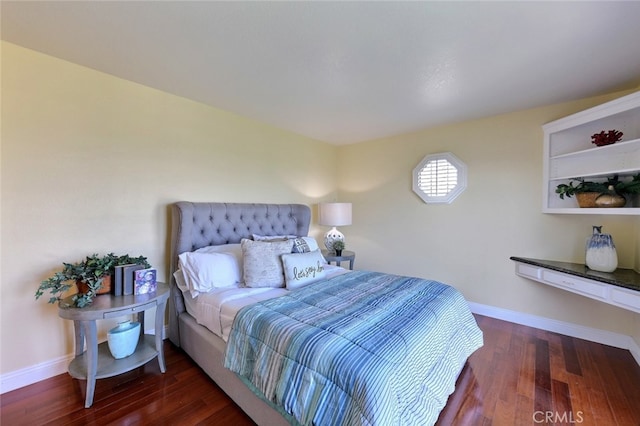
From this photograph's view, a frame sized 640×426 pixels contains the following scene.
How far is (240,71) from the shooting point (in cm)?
199

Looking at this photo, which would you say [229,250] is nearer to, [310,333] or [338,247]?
[310,333]

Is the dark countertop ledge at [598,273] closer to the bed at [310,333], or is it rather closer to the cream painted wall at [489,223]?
the cream painted wall at [489,223]

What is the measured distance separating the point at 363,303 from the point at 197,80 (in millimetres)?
2201

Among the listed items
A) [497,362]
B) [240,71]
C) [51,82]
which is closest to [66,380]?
[51,82]

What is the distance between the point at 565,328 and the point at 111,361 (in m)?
4.02

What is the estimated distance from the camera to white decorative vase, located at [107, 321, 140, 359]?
180 centimetres

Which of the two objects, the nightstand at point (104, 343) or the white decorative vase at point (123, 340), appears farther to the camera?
the white decorative vase at point (123, 340)

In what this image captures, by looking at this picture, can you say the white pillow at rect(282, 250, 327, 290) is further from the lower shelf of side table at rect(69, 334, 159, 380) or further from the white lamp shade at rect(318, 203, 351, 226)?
the white lamp shade at rect(318, 203, 351, 226)

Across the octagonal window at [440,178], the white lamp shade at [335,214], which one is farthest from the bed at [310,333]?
the octagonal window at [440,178]

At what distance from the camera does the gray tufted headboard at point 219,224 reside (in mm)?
2314

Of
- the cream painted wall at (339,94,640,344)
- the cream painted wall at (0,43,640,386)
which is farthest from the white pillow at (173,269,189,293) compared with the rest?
the cream painted wall at (339,94,640,344)

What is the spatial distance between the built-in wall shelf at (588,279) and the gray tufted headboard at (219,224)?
2589 millimetres

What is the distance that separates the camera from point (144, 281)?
190cm

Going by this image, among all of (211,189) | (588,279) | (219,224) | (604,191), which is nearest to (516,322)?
(588,279)
